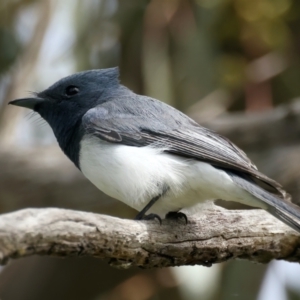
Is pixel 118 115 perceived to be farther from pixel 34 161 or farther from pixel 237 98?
pixel 237 98

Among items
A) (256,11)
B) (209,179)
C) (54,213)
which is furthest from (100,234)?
(256,11)

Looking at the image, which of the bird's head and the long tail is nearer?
the long tail

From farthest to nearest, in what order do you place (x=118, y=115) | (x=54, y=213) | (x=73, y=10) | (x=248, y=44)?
(x=73, y=10) → (x=248, y=44) → (x=118, y=115) → (x=54, y=213)

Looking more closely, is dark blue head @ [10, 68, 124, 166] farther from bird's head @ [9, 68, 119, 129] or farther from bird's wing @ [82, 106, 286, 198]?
bird's wing @ [82, 106, 286, 198]

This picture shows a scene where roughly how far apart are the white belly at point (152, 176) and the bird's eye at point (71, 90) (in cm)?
43

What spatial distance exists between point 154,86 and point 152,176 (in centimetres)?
211

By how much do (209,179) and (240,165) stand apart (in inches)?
5.9

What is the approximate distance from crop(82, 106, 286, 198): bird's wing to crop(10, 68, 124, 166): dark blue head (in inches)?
4.5

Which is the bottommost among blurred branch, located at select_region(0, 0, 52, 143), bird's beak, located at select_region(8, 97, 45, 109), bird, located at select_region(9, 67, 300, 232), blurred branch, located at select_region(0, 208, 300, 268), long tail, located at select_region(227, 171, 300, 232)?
blurred branch, located at select_region(0, 208, 300, 268)

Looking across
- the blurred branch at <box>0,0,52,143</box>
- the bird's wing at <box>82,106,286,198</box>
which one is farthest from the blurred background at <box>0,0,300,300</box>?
the bird's wing at <box>82,106,286,198</box>

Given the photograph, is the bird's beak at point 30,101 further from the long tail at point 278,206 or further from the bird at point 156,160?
the long tail at point 278,206

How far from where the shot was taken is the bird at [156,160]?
271cm

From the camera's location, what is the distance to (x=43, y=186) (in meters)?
5.17

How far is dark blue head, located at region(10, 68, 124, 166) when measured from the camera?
10.2ft
